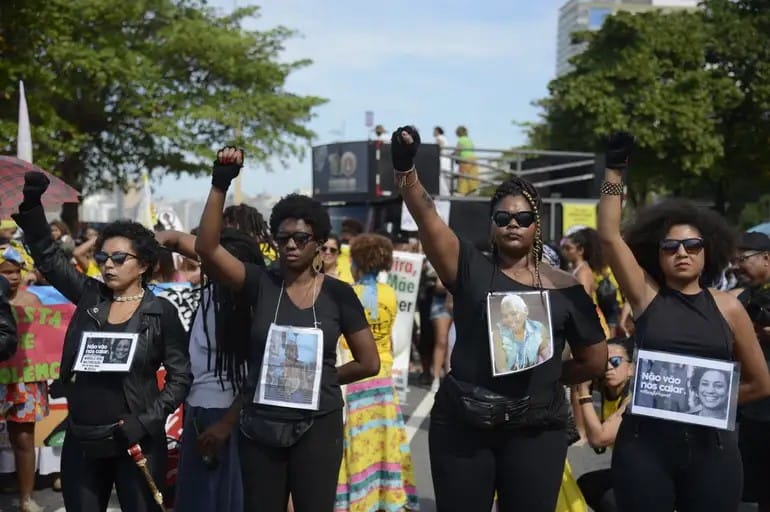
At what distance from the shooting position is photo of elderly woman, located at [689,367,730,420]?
3.74 m

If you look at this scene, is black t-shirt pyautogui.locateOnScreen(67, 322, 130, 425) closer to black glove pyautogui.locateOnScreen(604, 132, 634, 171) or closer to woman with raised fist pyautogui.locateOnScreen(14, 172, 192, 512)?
woman with raised fist pyautogui.locateOnScreen(14, 172, 192, 512)

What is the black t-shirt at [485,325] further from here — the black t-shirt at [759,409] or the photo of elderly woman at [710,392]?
the black t-shirt at [759,409]

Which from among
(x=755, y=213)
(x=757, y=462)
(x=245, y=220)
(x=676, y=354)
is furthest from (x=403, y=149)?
(x=755, y=213)

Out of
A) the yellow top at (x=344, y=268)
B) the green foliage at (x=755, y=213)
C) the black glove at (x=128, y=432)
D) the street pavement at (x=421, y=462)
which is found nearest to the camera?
the black glove at (x=128, y=432)

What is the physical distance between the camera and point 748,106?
95.6 ft

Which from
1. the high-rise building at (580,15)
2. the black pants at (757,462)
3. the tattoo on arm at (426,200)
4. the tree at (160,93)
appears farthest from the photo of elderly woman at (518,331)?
the high-rise building at (580,15)

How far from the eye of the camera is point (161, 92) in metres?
29.3

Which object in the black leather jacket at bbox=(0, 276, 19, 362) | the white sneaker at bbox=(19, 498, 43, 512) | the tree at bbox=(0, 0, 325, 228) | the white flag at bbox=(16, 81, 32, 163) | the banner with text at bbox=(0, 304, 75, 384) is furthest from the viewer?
the tree at bbox=(0, 0, 325, 228)

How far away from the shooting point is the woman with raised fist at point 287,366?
3.88 meters

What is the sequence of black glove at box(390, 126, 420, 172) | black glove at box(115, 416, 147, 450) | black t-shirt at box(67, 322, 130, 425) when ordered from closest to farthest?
black glove at box(390, 126, 420, 172) → black glove at box(115, 416, 147, 450) → black t-shirt at box(67, 322, 130, 425)

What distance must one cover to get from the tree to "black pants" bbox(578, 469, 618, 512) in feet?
71.3

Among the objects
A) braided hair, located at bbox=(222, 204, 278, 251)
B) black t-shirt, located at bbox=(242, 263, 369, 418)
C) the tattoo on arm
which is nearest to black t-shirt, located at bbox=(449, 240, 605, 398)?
the tattoo on arm

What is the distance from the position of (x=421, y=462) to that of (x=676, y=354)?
14.2ft

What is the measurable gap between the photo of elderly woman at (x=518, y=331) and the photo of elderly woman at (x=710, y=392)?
583 mm
